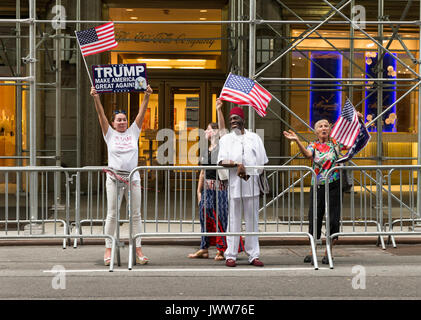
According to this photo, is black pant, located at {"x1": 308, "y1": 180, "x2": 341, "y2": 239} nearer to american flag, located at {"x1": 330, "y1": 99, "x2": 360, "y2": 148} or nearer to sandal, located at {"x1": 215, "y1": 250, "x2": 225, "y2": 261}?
american flag, located at {"x1": 330, "y1": 99, "x2": 360, "y2": 148}

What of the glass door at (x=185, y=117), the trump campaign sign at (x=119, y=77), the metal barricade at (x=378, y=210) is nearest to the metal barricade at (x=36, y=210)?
the trump campaign sign at (x=119, y=77)

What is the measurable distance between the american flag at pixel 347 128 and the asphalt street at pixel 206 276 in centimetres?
152

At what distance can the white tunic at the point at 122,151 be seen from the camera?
8.73 m

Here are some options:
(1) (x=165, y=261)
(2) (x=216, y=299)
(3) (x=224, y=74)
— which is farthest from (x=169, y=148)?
(2) (x=216, y=299)

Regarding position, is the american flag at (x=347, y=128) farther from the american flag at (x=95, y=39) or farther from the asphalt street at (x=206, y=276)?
the american flag at (x=95, y=39)

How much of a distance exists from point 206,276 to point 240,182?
4.38 feet

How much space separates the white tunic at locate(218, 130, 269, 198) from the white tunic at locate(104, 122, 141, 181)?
3.52ft

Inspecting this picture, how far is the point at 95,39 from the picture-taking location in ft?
34.1

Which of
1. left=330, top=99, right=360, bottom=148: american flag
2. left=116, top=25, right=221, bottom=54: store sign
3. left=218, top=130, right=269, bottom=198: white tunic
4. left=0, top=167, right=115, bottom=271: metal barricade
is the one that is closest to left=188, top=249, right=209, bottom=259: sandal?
left=218, top=130, right=269, bottom=198: white tunic

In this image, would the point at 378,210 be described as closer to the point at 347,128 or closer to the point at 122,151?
the point at 347,128

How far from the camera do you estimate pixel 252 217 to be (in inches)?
341

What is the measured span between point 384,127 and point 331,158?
8.06 metres

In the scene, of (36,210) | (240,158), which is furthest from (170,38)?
(240,158)
